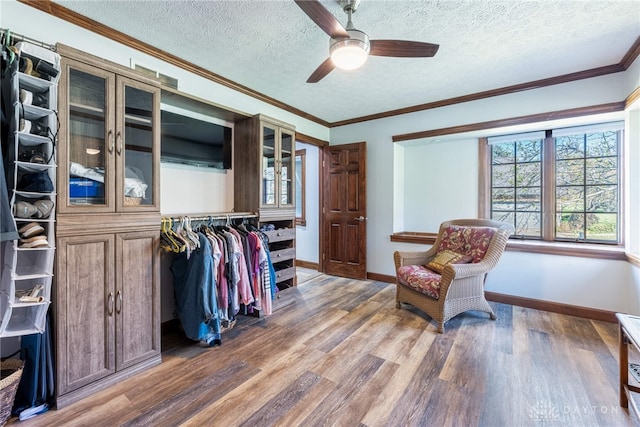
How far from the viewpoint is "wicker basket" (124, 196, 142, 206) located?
1.92 m

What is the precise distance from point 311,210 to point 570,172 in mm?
3642

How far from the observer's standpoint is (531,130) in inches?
131

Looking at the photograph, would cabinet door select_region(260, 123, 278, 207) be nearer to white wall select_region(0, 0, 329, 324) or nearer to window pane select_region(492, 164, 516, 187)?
white wall select_region(0, 0, 329, 324)

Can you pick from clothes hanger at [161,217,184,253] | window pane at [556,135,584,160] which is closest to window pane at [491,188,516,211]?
window pane at [556,135,584,160]

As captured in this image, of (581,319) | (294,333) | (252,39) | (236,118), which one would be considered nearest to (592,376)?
(581,319)

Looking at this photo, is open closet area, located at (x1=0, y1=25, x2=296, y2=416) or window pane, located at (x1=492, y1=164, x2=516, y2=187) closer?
open closet area, located at (x1=0, y1=25, x2=296, y2=416)

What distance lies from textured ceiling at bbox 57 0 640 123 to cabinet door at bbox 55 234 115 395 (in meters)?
1.65

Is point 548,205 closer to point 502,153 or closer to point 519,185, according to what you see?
point 519,185

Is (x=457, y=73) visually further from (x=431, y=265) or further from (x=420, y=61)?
(x=431, y=265)

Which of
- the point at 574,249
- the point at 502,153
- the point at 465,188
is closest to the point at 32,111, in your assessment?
the point at 465,188

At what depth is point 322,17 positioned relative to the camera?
153 cm

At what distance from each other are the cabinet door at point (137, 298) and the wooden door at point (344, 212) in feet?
9.58

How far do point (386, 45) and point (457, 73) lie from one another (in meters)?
1.49

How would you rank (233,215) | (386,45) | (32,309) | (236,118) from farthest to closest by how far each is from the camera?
(236,118) → (233,215) → (386,45) → (32,309)
